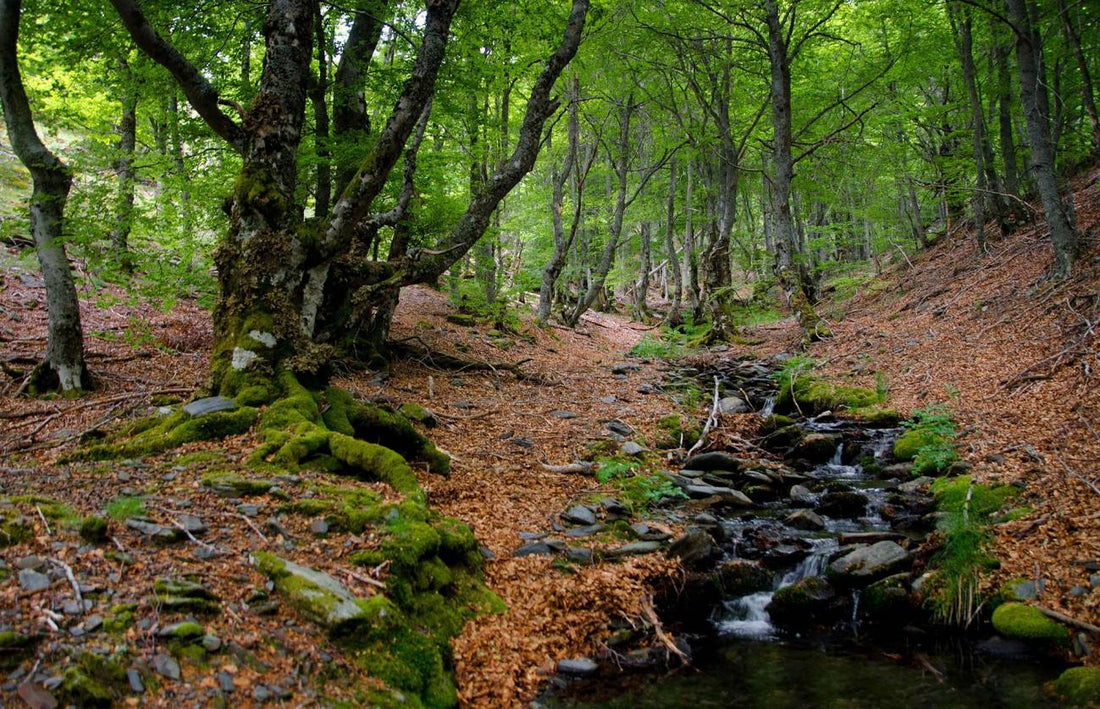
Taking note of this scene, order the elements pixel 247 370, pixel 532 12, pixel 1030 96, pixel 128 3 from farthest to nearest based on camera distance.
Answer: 1. pixel 532 12
2. pixel 1030 96
3. pixel 247 370
4. pixel 128 3

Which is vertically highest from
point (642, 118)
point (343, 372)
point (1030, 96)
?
point (642, 118)

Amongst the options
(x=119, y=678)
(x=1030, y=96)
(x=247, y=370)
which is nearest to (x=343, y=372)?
(x=247, y=370)

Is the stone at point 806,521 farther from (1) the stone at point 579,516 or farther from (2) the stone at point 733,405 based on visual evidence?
(2) the stone at point 733,405

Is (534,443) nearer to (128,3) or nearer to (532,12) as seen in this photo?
(128,3)

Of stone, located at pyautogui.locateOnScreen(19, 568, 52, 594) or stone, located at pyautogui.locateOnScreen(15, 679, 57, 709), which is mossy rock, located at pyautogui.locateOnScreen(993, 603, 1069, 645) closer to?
stone, located at pyautogui.locateOnScreen(15, 679, 57, 709)

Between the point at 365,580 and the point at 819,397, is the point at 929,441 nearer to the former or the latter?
the point at 819,397

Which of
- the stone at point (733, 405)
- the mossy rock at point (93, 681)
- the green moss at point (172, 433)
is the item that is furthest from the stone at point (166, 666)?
the stone at point (733, 405)

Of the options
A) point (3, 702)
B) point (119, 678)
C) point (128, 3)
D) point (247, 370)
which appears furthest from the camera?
point (247, 370)

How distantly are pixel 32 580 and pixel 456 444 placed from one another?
16.4 ft

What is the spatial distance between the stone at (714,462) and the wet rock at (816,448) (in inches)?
47.7

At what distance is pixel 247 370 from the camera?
6.54m

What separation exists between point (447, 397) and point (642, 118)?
59.9 feet

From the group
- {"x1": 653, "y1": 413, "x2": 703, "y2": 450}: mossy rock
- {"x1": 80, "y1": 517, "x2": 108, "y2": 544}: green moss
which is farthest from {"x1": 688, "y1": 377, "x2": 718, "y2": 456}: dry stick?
{"x1": 80, "y1": 517, "x2": 108, "y2": 544}: green moss

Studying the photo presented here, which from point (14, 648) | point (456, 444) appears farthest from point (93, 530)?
point (456, 444)
